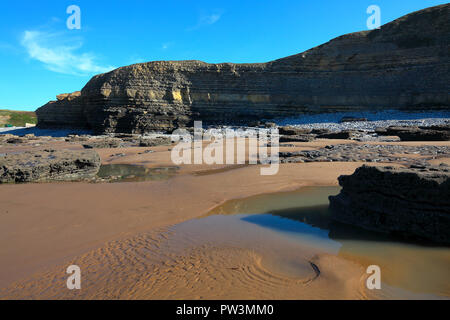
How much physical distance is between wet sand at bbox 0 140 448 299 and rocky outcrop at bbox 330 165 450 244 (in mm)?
1047

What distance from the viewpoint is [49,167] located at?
7008 mm

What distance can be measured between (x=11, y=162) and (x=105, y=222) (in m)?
5.03

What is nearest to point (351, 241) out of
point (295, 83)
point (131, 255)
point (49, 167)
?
point (131, 255)

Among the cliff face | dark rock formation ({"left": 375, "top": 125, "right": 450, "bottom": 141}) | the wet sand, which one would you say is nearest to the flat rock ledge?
the wet sand

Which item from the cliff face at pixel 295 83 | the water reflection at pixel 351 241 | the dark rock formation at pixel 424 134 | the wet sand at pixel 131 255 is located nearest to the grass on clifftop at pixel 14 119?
the cliff face at pixel 295 83

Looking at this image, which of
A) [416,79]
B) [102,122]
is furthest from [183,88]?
[416,79]

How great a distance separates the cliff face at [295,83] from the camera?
25.2 metres

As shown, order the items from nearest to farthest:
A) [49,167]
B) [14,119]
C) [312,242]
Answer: [312,242], [49,167], [14,119]

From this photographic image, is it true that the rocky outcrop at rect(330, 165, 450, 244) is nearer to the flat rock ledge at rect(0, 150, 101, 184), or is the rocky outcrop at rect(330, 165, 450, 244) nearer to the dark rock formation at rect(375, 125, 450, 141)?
the flat rock ledge at rect(0, 150, 101, 184)

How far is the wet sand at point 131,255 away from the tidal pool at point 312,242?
0.16m

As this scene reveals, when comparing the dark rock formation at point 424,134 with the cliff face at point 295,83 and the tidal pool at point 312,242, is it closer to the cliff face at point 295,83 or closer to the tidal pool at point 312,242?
the tidal pool at point 312,242

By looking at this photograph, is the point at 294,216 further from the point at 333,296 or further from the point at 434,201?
the point at 333,296

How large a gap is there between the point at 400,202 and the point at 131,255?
3032 millimetres

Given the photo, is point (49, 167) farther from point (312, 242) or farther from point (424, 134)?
point (424, 134)
